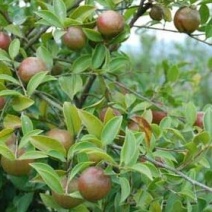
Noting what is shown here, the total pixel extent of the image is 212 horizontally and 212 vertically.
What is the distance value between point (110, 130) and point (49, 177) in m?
0.11

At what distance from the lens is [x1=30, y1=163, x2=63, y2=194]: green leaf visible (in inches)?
37.2

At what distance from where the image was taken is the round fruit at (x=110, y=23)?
1123mm

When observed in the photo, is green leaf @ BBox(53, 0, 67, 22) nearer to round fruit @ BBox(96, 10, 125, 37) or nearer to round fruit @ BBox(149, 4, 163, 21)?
round fruit @ BBox(96, 10, 125, 37)

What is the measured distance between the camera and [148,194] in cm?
108

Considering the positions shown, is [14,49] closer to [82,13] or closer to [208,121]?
[82,13]

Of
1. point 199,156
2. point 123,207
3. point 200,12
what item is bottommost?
point 123,207

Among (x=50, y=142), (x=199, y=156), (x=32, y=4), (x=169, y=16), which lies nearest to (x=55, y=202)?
(x=50, y=142)

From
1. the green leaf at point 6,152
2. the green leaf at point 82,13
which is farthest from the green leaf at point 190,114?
the green leaf at point 6,152

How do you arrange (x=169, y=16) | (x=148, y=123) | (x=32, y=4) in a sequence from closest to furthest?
(x=148, y=123) → (x=169, y=16) → (x=32, y=4)

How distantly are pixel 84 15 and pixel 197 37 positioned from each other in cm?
24

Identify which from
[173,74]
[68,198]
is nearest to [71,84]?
[68,198]

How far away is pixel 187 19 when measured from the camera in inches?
47.0

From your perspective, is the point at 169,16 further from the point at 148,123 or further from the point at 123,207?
the point at 123,207

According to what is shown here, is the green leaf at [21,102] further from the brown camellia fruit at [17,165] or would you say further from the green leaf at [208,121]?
the green leaf at [208,121]
